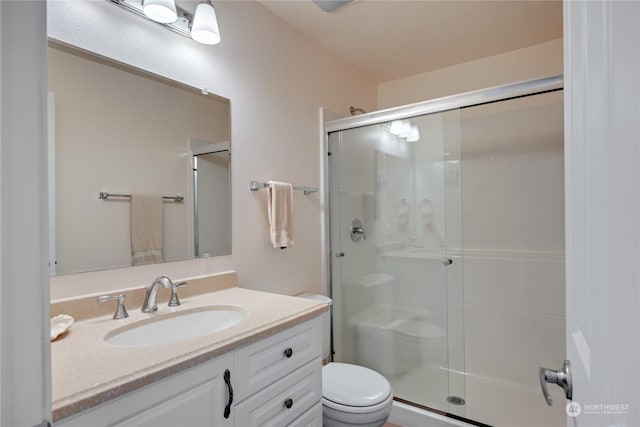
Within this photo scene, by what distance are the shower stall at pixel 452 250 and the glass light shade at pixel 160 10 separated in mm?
1263

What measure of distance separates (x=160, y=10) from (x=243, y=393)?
144 centimetres

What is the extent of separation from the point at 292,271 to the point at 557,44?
2.41m

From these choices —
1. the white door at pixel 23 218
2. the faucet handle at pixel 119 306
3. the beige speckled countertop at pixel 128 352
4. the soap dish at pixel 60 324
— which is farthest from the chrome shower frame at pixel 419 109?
the white door at pixel 23 218

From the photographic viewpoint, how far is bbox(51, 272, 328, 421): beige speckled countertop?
713 mm

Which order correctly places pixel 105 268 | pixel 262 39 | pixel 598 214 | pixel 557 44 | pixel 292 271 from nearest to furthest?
pixel 598 214, pixel 105 268, pixel 262 39, pixel 292 271, pixel 557 44

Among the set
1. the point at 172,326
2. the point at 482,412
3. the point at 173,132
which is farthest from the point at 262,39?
the point at 482,412

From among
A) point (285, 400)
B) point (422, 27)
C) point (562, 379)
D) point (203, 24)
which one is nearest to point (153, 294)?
point (285, 400)

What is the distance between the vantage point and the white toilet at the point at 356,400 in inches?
59.7

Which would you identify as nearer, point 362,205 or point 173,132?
point 173,132

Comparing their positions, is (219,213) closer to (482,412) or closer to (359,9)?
(359,9)

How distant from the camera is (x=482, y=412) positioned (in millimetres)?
2033

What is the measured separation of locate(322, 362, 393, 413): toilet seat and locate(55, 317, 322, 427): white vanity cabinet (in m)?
0.22

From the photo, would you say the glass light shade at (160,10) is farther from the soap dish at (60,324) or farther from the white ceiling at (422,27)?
the soap dish at (60,324)

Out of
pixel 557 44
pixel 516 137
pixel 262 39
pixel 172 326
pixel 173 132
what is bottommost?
pixel 172 326
